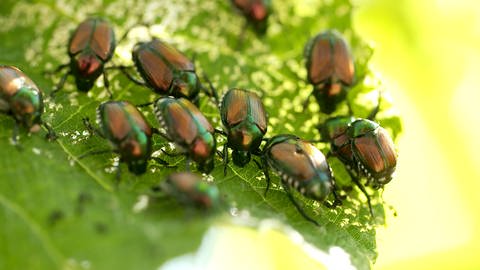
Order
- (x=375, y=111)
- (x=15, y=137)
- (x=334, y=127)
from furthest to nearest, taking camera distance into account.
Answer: (x=375, y=111)
(x=334, y=127)
(x=15, y=137)

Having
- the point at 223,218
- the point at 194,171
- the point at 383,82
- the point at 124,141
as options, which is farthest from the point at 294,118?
the point at 223,218

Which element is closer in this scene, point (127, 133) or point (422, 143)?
point (127, 133)

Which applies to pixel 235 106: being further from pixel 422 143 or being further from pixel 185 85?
pixel 422 143

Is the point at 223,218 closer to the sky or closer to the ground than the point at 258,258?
closer to the sky

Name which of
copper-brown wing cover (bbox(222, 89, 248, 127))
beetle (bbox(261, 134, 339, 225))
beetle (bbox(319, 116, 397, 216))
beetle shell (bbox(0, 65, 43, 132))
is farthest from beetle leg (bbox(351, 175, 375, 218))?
beetle shell (bbox(0, 65, 43, 132))

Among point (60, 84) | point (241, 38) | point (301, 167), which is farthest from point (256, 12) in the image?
point (301, 167)

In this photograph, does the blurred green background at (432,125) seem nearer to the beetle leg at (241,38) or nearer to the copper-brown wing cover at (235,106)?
the beetle leg at (241,38)

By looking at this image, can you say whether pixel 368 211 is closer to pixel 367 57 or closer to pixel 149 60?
pixel 367 57
